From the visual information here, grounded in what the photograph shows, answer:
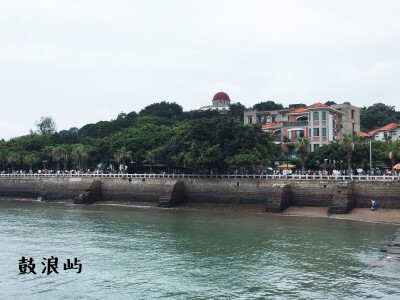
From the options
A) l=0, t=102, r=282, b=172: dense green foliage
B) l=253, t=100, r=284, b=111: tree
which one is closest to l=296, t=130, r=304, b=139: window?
l=0, t=102, r=282, b=172: dense green foliage

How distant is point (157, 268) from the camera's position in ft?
92.1

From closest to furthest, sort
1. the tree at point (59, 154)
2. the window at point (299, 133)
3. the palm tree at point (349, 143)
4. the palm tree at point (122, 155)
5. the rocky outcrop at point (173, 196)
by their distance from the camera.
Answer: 1. the palm tree at point (349, 143)
2. the rocky outcrop at point (173, 196)
3. the palm tree at point (122, 155)
4. the window at point (299, 133)
5. the tree at point (59, 154)

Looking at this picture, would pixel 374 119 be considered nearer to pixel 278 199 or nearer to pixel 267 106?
pixel 267 106

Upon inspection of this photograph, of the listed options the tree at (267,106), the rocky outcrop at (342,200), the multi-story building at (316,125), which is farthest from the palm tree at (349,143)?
the tree at (267,106)

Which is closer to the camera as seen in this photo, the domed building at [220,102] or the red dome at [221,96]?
the domed building at [220,102]

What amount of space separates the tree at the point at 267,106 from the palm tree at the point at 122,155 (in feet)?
228

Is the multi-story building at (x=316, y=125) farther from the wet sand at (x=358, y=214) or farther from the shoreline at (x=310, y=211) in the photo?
the wet sand at (x=358, y=214)

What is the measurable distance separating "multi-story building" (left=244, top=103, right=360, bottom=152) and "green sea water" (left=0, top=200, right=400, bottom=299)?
2864 centimetres

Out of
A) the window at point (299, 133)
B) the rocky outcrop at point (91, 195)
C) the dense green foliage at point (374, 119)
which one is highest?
the dense green foliage at point (374, 119)

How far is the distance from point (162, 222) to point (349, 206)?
21.3m

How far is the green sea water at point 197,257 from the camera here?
23484 millimetres

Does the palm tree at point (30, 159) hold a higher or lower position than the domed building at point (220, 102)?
lower

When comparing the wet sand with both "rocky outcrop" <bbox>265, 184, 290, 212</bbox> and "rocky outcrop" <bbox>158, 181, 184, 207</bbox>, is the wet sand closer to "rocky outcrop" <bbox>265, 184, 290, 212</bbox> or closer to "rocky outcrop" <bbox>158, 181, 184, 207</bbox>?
"rocky outcrop" <bbox>265, 184, 290, 212</bbox>

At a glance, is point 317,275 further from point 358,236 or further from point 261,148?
point 261,148
